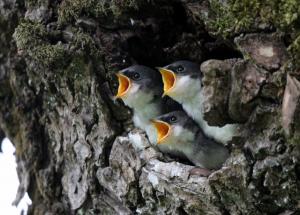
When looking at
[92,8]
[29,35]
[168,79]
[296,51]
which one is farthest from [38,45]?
[296,51]

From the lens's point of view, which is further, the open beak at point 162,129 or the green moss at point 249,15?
the open beak at point 162,129

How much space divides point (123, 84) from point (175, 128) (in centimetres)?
31

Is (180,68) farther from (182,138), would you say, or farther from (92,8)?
(92,8)

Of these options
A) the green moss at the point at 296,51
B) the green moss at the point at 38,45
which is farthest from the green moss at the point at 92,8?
Result: the green moss at the point at 296,51

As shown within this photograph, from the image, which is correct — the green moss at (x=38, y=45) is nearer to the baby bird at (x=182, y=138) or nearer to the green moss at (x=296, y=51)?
the baby bird at (x=182, y=138)

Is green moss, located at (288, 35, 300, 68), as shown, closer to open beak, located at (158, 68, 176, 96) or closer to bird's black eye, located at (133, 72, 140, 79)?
open beak, located at (158, 68, 176, 96)

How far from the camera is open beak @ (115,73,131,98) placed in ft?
10.9

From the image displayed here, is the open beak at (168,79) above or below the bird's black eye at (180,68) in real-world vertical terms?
below

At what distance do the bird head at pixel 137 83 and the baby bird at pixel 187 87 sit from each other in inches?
4.7

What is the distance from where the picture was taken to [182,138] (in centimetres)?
326

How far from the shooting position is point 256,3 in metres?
2.53

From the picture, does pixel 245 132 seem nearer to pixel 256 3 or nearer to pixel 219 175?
pixel 219 175

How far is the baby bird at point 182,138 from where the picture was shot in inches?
126

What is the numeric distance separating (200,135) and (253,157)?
0.72 meters
